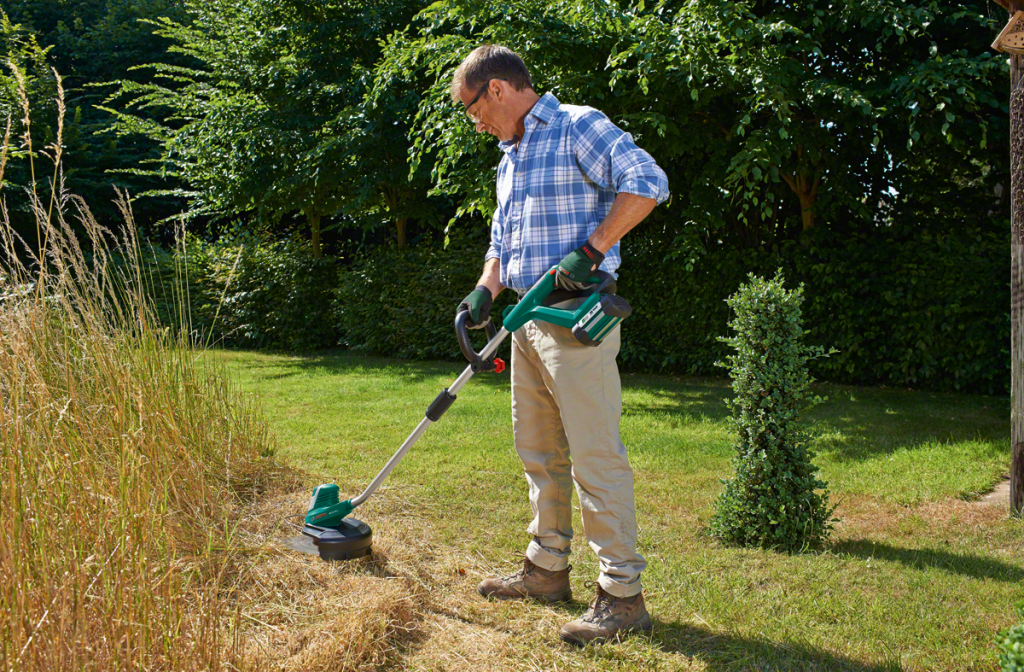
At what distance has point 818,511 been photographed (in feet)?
11.4

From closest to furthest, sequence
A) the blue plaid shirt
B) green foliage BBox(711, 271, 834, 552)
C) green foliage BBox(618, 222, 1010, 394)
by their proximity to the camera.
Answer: the blue plaid shirt, green foliage BBox(711, 271, 834, 552), green foliage BBox(618, 222, 1010, 394)

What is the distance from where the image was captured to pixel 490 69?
2.66 m

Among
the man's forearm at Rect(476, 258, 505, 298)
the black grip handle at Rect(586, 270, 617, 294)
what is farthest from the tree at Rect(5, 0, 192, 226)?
the black grip handle at Rect(586, 270, 617, 294)

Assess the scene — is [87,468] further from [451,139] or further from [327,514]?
[451,139]

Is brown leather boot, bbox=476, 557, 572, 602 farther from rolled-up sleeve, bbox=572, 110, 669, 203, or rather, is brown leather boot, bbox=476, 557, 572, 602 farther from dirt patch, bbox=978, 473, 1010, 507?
dirt patch, bbox=978, 473, 1010, 507

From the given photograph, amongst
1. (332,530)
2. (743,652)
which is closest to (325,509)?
(332,530)

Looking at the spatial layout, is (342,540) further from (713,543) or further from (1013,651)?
(1013,651)

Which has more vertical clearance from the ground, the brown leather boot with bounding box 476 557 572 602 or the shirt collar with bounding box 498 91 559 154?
the shirt collar with bounding box 498 91 559 154

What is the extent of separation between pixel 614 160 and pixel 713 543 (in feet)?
6.46

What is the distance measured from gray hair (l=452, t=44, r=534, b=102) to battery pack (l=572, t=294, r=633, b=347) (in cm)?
84

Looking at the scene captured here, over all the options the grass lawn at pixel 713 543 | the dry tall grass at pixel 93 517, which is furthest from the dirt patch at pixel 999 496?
the dry tall grass at pixel 93 517

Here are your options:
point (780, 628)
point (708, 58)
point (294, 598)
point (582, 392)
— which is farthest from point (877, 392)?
point (294, 598)

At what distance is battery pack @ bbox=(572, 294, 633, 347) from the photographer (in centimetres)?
245

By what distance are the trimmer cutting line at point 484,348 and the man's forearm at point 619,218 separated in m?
0.15
